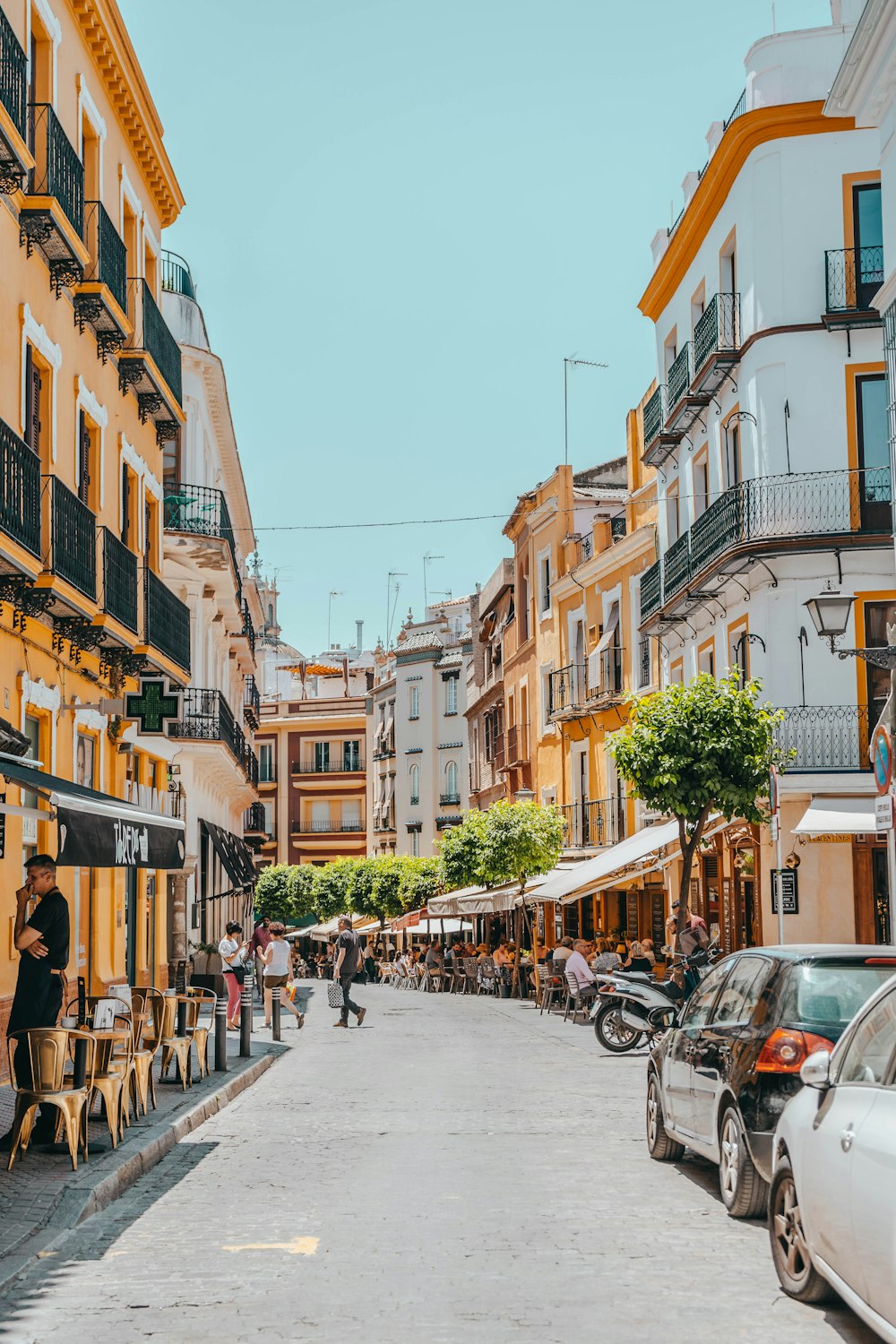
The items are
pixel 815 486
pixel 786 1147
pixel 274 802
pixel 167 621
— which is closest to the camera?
pixel 786 1147

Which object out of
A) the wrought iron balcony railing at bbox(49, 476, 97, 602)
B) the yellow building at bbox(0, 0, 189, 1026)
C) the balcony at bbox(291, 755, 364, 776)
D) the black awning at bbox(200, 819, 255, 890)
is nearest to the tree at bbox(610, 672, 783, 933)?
the yellow building at bbox(0, 0, 189, 1026)

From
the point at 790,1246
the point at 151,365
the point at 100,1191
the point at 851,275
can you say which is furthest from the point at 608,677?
the point at 790,1246

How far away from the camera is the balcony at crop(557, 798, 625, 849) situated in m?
40.6

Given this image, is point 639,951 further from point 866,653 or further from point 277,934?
point 866,653

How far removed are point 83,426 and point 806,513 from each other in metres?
12.3

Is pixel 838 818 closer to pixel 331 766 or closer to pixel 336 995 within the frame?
pixel 336 995

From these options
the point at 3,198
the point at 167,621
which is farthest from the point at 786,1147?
the point at 167,621

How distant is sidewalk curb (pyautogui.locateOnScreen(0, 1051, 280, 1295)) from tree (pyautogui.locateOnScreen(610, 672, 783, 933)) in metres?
11.0

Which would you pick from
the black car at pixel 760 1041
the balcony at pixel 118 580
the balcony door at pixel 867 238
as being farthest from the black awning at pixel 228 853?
the black car at pixel 760 1041

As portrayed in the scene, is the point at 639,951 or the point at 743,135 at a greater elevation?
the point at 743,135

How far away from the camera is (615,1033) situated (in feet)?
74.9

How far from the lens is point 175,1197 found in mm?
10391

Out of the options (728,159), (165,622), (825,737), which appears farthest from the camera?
(728,159)

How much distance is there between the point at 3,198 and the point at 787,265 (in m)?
15.8
